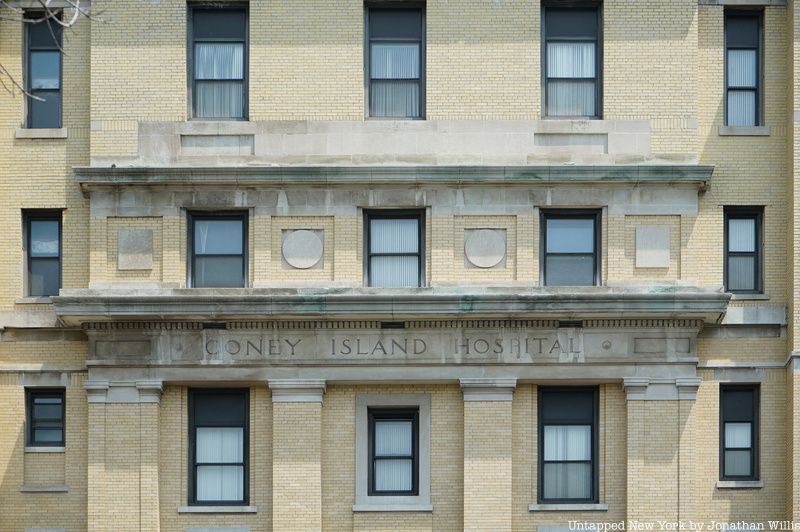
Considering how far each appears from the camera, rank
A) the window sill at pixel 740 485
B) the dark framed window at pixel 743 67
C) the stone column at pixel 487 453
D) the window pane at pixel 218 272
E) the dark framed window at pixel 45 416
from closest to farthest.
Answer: the stone column at pixel 487 453 < the window sill at pixel 740 485 < the window pane at pixel 218 272 < the dark framed window at pixel 45 416 < the dark framed window at pixel 743 67

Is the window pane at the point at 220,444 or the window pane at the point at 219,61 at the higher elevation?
the window pane at the point at 219,61

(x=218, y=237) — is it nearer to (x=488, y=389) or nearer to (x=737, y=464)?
(x=488, y=389)

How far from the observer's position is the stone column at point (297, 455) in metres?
24.4

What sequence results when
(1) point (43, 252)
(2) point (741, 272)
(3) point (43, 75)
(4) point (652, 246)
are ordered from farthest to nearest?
(3) point (43, 75) < (1) point (43, 252) < (2) point (741, 272) < (4) point (652, 246)

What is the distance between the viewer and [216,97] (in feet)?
84.3

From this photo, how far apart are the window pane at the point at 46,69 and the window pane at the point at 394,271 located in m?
7.41

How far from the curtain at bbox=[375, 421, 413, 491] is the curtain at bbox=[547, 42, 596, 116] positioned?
22.6ft

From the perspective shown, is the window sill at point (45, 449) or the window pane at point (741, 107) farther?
the window pane at point (741, 107)

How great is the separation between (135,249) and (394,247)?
502 cm

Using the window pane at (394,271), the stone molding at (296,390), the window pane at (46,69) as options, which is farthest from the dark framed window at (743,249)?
the window pane at (46,69)

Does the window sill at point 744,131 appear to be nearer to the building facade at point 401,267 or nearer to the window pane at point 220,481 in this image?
the building facade at point 401,267

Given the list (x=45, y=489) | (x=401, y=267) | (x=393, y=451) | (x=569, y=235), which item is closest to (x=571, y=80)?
(x=569, y=235)

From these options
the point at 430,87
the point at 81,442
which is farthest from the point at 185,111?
the point at 81,442

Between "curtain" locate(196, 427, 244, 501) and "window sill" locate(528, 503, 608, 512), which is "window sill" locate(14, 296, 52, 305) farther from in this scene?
"window sill" locate(528, 503, 608, 512)
